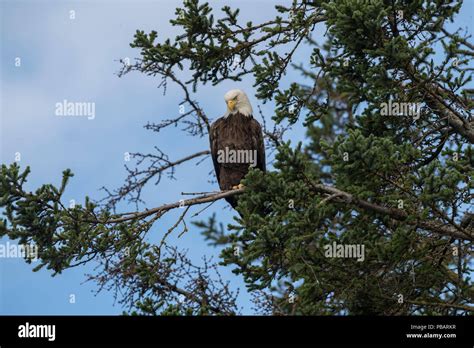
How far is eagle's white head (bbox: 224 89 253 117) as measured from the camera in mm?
12102

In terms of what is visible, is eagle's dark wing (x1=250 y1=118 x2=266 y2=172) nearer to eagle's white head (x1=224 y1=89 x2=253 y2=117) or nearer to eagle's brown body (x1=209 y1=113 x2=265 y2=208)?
eagle's brown body (x1=209 y1=113 x2=265 y2=208)

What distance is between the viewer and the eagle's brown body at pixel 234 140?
11.9 metres

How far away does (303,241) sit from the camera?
28.7 feet

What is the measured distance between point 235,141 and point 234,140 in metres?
0.02

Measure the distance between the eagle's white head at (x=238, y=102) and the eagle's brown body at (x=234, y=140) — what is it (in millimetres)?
77
